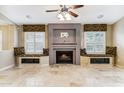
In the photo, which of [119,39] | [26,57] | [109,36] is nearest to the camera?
[119,39]

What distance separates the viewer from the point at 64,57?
34.4 ft

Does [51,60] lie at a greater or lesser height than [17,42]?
lesser

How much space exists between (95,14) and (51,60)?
11.3 feet

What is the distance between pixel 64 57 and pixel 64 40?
967 mm

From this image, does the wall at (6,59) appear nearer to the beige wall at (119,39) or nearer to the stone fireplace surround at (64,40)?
the stone fireplace surround at (64,40)

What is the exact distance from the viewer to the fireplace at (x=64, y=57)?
10445 mm

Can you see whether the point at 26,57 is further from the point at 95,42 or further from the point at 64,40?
the point at 95,42

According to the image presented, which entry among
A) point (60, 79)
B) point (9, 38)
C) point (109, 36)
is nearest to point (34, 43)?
point (9, 38)

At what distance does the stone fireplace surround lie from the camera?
33.1 ft

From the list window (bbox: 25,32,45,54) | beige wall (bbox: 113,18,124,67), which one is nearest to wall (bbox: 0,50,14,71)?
window (bbox: 25,32,45,54)

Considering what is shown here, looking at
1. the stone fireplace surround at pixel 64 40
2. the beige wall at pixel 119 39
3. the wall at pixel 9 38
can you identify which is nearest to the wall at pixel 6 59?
the wall at pixel 9 38

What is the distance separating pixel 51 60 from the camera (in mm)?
10195
